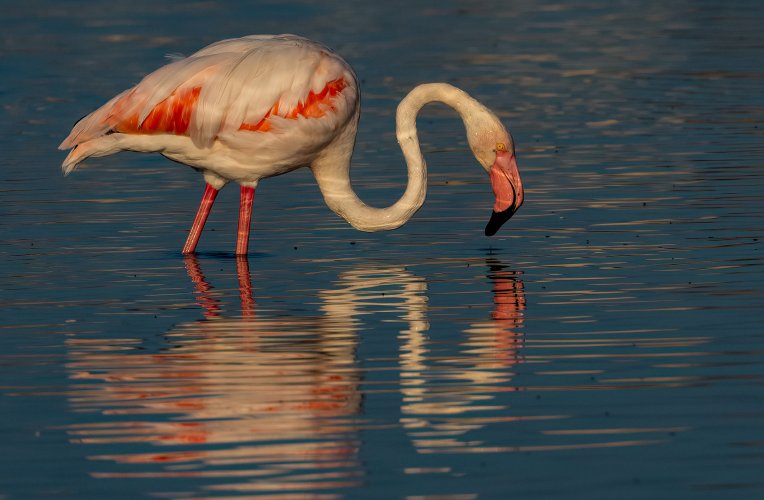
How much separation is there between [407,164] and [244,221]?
116 centimetres

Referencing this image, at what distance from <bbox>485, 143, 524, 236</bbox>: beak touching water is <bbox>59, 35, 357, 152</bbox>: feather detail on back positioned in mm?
1151

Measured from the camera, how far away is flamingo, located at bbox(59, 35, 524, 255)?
36.3ft

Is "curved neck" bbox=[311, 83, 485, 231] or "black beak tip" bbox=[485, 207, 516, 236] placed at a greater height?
"curved neck" bbox=[311, 83, 485, 231]

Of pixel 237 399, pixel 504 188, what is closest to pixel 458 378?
pixel 237 399

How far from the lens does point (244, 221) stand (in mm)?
11453

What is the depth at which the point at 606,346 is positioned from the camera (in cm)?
835

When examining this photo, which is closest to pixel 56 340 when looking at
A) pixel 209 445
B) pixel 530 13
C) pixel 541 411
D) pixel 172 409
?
pixel 172 409

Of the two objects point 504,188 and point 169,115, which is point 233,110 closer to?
point 169,115

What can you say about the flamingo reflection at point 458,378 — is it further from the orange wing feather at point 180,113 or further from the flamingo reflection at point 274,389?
the orange wing feather at point 180,113

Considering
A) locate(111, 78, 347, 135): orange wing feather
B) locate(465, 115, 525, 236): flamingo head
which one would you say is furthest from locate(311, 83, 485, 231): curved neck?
locate(111, 78, 347, 135): orange wing feather

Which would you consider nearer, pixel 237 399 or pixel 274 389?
Result: pixel 237 399

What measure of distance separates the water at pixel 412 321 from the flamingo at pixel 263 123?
1.44ft

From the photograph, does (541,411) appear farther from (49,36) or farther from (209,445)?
(49,36)

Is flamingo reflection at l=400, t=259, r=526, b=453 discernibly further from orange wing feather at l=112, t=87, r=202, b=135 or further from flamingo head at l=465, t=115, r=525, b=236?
orange wing feather at l=112, t=87, r=202, b=135
